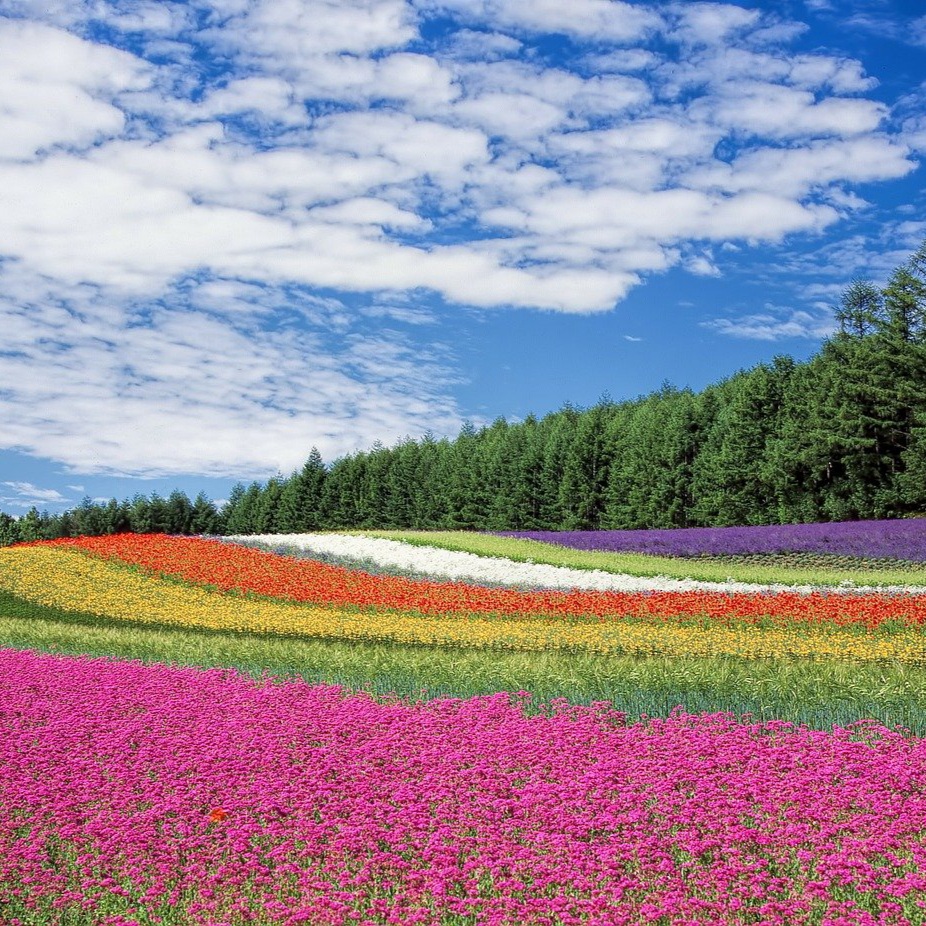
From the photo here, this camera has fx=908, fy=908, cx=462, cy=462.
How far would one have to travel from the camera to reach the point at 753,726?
7477 mm

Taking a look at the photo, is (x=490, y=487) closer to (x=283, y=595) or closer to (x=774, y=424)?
(x=774, y=424)

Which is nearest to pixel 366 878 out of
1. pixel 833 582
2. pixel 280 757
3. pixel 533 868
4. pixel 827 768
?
pixel 533 868

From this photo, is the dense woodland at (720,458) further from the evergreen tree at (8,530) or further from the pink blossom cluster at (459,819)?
the pink blossom cluster at (459,819)

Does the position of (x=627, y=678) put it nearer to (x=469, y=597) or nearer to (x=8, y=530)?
(x=469, y=597)

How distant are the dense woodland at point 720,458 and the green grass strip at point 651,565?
1282 cm

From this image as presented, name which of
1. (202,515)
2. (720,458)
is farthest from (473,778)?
(202,515)

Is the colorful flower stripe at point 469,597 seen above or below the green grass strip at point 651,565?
below

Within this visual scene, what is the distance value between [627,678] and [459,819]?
3823 mm

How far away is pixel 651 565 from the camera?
88.4ft

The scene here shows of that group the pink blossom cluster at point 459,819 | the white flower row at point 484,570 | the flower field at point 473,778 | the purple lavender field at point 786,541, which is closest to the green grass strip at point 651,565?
the white flower row at point 484,570

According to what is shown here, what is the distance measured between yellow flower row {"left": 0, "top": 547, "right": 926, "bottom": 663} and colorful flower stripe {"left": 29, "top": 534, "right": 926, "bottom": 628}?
2.07 ft

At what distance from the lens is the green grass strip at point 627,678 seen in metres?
8.25

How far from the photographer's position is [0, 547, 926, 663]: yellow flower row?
11.6 meters

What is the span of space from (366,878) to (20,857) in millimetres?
2306
